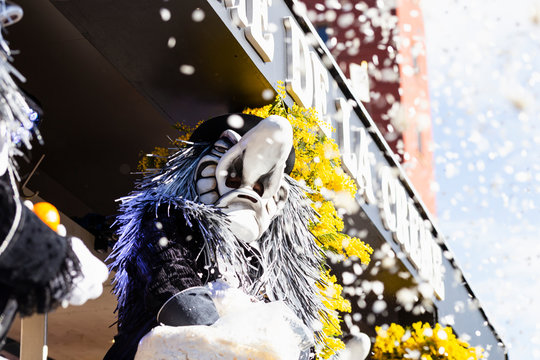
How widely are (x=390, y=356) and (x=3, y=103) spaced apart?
4128 millimetres

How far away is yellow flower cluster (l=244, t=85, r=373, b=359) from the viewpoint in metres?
2.89

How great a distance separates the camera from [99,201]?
15.0 feet

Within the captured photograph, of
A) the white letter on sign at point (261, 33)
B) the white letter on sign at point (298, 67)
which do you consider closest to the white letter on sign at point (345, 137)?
the white letter on sign at point (298, 67)

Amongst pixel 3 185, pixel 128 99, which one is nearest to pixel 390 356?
pixel 128 99

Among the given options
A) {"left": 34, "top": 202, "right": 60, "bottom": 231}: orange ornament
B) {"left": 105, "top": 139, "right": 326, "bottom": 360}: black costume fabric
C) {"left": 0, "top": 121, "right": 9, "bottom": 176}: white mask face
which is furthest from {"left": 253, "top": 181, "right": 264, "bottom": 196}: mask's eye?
{"left": 0, "top": 121, "right": 9, "bottom": 176}: white mask face

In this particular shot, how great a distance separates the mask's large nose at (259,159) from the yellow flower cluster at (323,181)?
1.28 feet

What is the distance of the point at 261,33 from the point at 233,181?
1.03 m

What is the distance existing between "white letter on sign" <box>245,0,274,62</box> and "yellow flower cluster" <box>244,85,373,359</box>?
18 cm

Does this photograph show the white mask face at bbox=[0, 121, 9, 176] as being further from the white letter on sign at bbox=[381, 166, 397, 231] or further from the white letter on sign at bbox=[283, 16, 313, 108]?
the white letter on sign at bbox=[381, 166, 397, 231]

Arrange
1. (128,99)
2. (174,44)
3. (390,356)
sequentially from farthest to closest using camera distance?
(390,356) < (128,99) < (174,44)

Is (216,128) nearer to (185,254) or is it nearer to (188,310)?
(185,254)

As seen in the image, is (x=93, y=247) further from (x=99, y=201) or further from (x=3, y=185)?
(x=3, y=185)

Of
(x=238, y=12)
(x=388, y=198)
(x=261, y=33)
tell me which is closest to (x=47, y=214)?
(x=238, y=12)

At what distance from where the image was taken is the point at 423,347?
502cm
